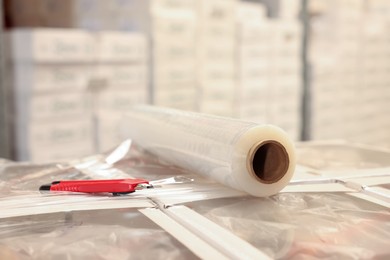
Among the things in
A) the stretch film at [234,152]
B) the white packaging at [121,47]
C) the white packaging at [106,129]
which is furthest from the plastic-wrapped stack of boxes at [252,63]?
the stretch film at [234,152]

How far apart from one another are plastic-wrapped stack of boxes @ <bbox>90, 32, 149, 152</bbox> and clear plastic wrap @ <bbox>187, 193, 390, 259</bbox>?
1208 mm

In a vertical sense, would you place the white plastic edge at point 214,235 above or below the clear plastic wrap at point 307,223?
above

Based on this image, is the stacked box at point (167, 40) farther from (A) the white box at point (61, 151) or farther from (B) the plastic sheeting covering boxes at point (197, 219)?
(B) the plastic sheeting covering boxes at point (197, 219)

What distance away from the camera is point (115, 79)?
1.88 m

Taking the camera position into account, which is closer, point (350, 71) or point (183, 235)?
point (183, 235)

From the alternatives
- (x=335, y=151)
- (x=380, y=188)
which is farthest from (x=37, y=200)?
(x=335, y=151)

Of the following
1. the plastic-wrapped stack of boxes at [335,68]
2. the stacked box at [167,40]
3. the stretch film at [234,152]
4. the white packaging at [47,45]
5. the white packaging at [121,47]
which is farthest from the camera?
the plastic-wrapped stack of boxes at [335,68]

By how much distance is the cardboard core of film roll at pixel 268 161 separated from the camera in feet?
2.15

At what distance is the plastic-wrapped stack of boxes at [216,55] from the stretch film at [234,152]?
1.41m

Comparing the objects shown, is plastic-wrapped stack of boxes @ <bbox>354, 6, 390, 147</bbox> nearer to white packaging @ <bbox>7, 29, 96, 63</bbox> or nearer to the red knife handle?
white packaging @ <bbox>7, 29, 96, 63</bbox>

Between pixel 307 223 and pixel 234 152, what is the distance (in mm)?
133

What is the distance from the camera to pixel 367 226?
22.4 inches

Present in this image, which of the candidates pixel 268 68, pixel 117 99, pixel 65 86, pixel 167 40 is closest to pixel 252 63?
pixel 268 68

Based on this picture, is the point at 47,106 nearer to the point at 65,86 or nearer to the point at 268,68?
the point at 65,86
